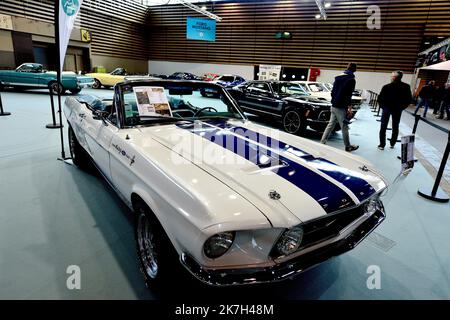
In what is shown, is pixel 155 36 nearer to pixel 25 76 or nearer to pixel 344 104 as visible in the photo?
pixel 25 76

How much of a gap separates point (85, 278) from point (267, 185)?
57.4 inches

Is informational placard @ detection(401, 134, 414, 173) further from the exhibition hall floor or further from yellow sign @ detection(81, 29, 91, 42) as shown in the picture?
yellow sign @ detection(81, 29, 91, 42)

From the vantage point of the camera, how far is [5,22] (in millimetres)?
13969

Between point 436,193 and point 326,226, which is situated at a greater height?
point 326,226

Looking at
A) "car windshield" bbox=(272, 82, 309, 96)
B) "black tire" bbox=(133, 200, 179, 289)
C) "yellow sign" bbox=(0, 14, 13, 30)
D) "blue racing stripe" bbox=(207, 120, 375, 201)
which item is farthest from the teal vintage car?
"black tire" bbox=(133, 200, 179, 289)

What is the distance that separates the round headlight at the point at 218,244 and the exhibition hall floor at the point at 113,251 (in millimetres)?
228

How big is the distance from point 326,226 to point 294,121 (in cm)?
542

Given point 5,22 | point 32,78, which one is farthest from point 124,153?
point 5,22

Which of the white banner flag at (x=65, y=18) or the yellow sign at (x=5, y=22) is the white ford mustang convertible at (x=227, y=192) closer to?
the white banner flag at (x=65, y=18)

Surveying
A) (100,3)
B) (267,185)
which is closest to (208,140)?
(267,185)

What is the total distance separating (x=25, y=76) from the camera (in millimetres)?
11102

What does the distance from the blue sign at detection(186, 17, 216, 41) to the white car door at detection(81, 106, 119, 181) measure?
15.9 m

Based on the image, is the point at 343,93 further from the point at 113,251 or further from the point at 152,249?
the point at 113,251

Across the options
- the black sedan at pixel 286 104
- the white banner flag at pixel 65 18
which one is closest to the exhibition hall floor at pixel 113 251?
the white banner flag at pixel 65 18
